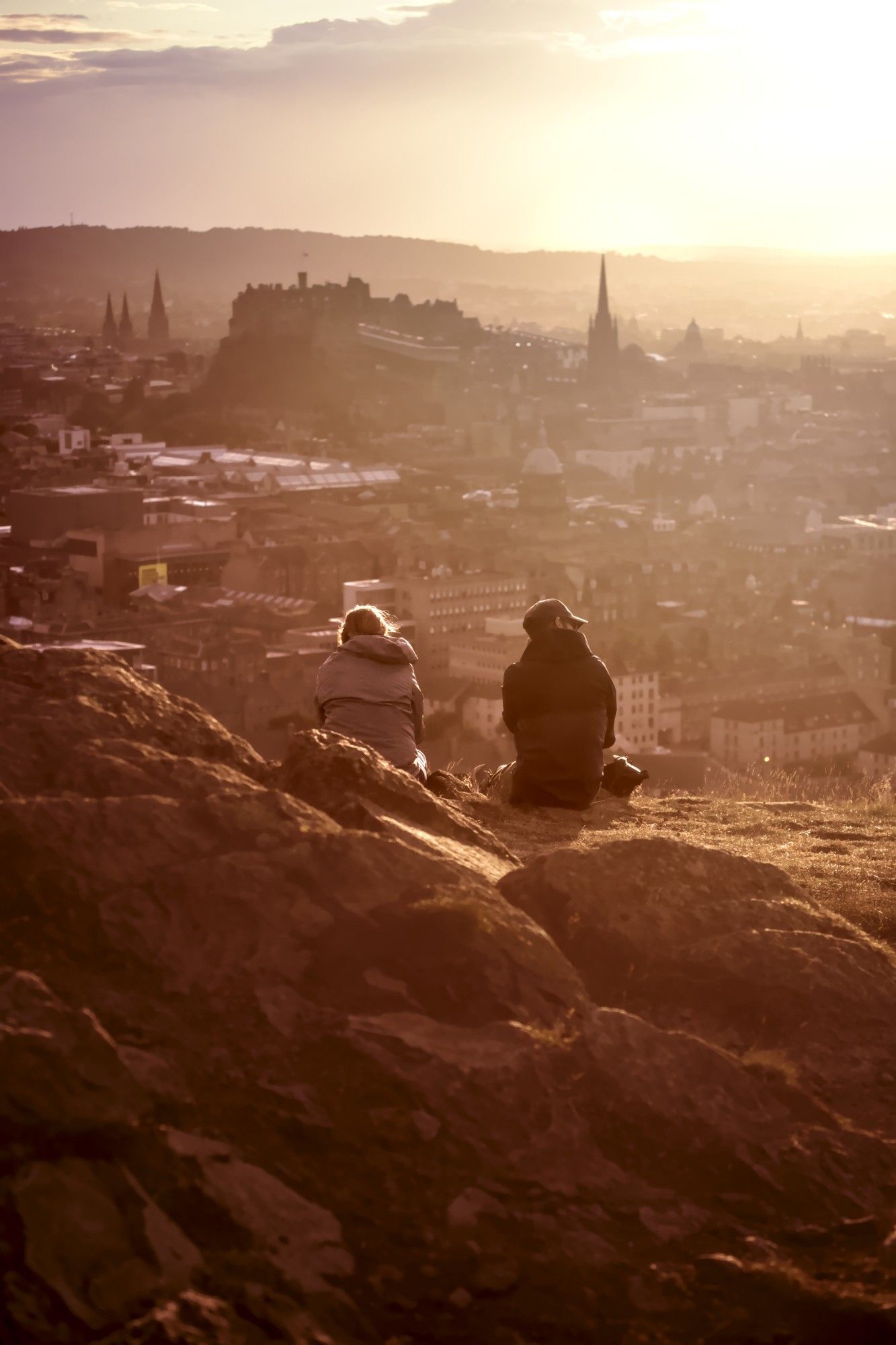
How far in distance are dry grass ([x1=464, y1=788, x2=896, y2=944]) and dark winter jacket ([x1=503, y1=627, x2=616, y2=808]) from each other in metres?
0.06

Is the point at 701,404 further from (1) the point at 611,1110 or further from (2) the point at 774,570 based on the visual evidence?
(1) the point at 611,1110

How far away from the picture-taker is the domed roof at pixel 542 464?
5128 cm

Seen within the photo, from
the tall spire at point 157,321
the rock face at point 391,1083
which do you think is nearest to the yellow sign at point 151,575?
the rock face at point 391,1083

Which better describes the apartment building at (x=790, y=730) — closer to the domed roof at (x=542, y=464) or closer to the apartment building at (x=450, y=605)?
the apartment building at (x=450, y=605)

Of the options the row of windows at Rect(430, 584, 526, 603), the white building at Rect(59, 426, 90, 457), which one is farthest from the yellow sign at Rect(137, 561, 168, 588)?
the white building at Rect(59, 426, 90, 457)

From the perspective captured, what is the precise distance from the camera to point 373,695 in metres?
3.65

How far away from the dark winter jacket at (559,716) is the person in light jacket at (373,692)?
273 mm

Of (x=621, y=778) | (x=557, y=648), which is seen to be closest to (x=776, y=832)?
(x=621, y=778)

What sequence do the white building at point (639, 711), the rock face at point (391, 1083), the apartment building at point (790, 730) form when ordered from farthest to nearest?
1. the white building at point (639, 711)
2. the apartment building at point (790, 730)
3. the rock face at point (391, 1083)

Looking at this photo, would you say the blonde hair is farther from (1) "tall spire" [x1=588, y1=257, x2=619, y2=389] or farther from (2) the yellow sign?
(1) "tall spire" [x1=588, y1=257, x2=619, y2=389]

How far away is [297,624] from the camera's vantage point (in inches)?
1084

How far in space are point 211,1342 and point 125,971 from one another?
460 millimetres

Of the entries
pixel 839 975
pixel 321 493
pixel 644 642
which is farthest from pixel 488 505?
pixel 839 975

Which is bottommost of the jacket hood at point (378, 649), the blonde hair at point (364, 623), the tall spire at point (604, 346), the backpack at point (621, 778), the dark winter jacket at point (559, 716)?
the tall spire at point (604, 346)
